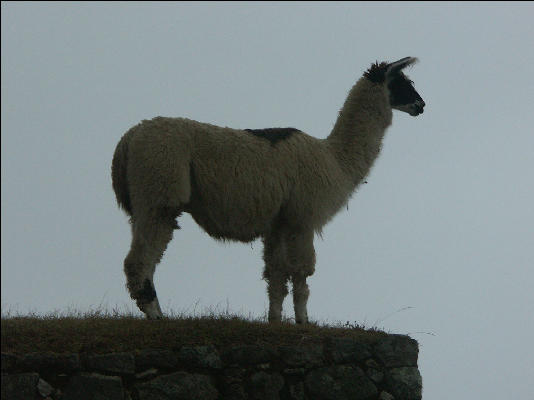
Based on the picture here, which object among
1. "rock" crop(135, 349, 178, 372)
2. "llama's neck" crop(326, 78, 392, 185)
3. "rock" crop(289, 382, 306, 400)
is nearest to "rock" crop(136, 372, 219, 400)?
"rock" crop(135, 349, 178, 372)

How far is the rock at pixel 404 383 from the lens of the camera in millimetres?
8656

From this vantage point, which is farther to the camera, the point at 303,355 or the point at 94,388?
the point at 303,355

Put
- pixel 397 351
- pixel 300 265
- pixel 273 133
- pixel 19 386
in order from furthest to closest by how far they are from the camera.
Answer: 1. pixel 273 133
2. pixel 300 265
3. pixel 397 351
4. pixel 19 386

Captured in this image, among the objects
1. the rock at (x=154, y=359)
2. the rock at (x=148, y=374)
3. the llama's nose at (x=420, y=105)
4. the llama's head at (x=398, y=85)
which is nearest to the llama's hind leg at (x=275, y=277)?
the rock at (x=154, y=359)

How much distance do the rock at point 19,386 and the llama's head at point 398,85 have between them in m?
5.92

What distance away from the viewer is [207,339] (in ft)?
26.7

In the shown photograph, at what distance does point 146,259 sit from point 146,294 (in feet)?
1.27

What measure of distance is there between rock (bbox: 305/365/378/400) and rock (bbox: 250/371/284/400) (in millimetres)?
330

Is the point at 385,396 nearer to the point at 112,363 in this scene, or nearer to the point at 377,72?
the point at 112,363

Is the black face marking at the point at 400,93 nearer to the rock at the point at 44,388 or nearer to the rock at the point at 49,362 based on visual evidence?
the rock at the point at 49,362

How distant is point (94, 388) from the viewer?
7500 mm

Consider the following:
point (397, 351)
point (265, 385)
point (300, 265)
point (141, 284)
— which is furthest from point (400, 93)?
point (265, 385)

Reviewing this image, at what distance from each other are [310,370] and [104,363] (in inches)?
83.2

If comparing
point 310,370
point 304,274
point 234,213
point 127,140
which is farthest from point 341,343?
point 127,140
